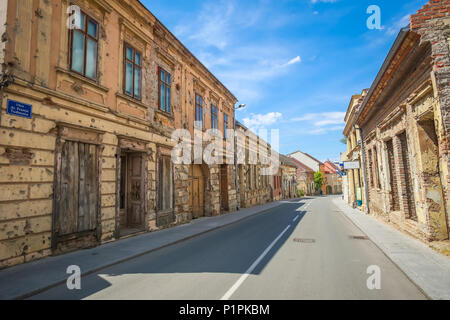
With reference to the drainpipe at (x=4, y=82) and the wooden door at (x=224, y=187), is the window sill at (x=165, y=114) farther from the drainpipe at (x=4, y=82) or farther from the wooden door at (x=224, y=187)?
the wooden door at (x=224, y=187)

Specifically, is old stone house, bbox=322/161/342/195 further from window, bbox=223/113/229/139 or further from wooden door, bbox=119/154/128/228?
wooden door, bbox=119/154/128/228

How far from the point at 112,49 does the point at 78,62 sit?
1.66 m

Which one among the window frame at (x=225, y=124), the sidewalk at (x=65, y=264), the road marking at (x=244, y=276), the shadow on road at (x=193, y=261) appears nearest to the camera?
the road marking at (x=244, y=276)

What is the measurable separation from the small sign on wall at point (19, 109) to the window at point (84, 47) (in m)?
2.03

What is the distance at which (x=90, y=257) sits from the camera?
653 centimetres

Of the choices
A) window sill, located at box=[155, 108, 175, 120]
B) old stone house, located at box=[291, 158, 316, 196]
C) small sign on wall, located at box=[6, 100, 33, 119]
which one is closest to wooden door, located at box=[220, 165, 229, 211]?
window sill, located at box=[155, 108, 175, 120]

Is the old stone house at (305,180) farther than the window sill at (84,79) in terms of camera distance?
Yes

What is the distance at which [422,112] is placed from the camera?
6.96 meters

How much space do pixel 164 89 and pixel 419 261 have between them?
1144 cm

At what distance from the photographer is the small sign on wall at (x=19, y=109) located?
569cm

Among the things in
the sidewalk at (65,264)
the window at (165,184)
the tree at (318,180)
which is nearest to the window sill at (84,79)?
the window at (165,184)

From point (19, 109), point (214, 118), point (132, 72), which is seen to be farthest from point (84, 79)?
point (214, 118)
